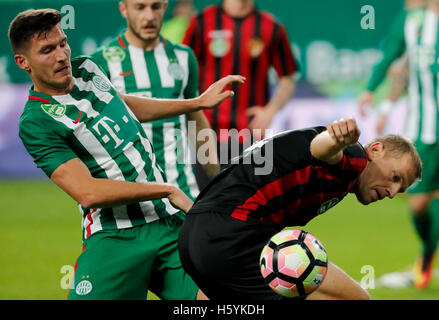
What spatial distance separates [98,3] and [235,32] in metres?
6.94

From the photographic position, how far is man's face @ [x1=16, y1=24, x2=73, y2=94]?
4.03 m

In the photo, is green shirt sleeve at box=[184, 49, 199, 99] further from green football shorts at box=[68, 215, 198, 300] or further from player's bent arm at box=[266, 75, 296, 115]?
player's bent arm at box=[266, 75, 296, 115]

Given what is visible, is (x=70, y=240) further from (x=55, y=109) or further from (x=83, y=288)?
(x=55, y=109)

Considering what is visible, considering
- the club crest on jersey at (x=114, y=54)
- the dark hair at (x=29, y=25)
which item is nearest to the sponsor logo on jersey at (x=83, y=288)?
the dark hair at (x=29, y=25)

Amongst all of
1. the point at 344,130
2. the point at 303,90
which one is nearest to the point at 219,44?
the point at 344,130

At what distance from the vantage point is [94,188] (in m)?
3.95

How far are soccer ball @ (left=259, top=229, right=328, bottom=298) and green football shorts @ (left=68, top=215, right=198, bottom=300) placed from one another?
62cm

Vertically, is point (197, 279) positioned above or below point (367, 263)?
above

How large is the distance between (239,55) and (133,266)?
3.63 metres

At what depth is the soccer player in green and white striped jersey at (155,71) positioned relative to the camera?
531cm

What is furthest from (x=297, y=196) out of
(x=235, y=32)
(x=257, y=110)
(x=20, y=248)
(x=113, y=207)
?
(x=20, y=248)

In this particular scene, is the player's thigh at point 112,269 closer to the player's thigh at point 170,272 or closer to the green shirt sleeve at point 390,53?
the player's thigh at point 170,272
